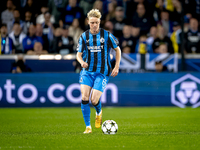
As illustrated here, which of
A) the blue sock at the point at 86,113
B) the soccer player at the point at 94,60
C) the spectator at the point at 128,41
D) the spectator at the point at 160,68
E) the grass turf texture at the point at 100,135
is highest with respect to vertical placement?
the spectator at the point at 128,41

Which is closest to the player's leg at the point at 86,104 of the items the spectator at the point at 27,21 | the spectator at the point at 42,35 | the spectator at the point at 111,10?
the spectator at the point at 42,35

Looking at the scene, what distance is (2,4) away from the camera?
43.1 feet

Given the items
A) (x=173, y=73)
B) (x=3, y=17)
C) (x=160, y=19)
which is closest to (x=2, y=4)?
(x=3, y=17)

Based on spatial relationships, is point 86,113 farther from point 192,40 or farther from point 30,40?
point 192,40

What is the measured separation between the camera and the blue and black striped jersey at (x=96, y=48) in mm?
5930

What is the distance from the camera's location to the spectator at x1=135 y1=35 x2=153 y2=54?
37.4ft

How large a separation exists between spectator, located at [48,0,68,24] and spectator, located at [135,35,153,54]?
10.1 feet

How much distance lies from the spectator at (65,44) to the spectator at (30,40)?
2.10 ft

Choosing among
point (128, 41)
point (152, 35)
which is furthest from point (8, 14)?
point (152, 35)

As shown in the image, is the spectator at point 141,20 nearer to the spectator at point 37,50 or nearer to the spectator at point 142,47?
the spectator at point 142,47

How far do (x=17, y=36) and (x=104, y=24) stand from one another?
284 cm

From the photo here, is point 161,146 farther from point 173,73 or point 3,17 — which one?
point 3,17

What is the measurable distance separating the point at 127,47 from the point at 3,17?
4585 mm

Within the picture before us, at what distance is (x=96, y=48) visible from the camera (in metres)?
5.95
